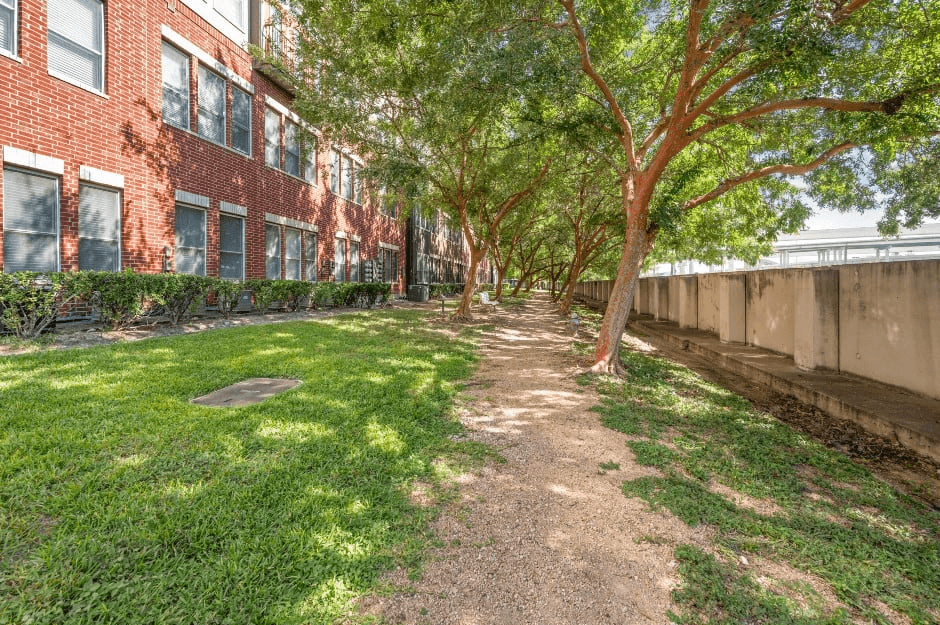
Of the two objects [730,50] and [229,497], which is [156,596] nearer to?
[229,497]

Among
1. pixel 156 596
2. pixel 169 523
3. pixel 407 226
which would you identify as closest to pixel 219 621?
pixel 156 596

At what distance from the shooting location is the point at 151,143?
10.3 m

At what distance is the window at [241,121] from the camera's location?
13148 millimetres

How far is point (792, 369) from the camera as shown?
7363mm

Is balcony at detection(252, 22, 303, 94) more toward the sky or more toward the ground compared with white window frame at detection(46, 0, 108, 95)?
more toward the sky

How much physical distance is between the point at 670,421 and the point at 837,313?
417 cm

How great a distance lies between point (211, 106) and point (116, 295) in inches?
287

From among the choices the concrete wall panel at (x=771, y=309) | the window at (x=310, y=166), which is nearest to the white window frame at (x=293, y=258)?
the window at (x=310, y=166)

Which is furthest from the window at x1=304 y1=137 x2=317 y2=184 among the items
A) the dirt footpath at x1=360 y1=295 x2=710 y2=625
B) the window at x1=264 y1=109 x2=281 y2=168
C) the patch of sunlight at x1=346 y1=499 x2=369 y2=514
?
the patch of sunlight at x1=346 y1=499 x2=369 y2=514

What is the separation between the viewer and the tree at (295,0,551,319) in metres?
7.73

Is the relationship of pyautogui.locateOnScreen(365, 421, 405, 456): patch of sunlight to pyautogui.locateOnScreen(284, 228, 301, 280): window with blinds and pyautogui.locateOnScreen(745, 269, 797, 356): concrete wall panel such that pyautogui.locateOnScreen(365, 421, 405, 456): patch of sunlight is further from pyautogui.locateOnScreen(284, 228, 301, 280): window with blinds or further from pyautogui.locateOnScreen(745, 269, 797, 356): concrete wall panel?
pyautogui.locateOnScreen(284, 228, 301, 280): window with blinds

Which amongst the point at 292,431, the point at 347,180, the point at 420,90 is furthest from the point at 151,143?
the point at 347,180

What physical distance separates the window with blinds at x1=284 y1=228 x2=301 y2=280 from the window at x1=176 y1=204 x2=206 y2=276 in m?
3.56

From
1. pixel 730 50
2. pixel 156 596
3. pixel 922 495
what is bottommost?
pixel 922 495
